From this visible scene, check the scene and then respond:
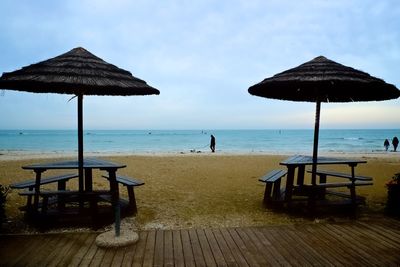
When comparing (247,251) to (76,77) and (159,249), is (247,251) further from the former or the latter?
(76,77)

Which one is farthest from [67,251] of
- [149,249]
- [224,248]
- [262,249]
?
[262,249]

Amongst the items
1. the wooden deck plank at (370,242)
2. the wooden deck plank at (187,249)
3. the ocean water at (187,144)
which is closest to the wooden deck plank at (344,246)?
the wooden deck plank at (370,242)

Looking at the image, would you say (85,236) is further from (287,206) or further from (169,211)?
(287,206)

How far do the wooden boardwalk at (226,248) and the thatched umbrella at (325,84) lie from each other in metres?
1.60

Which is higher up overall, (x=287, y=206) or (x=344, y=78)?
(x=344, y=78)

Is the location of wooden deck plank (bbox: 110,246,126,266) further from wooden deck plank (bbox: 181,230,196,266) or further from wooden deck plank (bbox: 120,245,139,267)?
wooden deck plank (bbox: 181,230,196,266)

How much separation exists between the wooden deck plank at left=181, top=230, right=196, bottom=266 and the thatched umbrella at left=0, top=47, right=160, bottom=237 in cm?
210

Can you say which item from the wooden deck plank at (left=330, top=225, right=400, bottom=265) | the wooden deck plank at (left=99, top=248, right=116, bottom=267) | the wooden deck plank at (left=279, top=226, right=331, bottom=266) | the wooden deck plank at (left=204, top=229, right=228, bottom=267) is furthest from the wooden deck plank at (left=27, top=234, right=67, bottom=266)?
the wooden deck plank at (left=330, top=225, right=400, bottom=265)

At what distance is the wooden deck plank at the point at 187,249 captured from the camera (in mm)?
3598

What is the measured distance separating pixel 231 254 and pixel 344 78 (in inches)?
126

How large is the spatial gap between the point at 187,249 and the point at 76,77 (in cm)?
284

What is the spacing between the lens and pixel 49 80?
4105 mm

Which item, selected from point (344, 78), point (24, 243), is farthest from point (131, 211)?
point (344, 78)

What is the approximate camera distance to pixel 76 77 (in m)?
4.32
